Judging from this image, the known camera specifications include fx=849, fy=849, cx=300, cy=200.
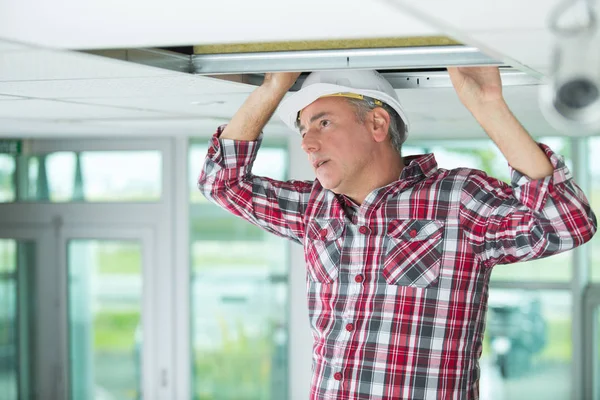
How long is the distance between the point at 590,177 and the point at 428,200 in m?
3.66

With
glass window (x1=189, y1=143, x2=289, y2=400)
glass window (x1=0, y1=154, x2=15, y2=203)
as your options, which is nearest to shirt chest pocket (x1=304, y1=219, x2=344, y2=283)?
glass window (x1=189, y1=143, x2=289, y2=400)

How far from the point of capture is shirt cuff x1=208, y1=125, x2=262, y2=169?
2363mm

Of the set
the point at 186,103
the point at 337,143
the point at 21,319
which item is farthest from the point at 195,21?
the point at 21,319

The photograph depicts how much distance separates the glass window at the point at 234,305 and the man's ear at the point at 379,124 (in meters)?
3.30

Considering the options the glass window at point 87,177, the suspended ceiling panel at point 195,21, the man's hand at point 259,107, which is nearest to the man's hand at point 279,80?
the man's hand at point 259,107

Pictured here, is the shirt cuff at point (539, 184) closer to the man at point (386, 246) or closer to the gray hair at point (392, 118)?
the man at point (386, 246)

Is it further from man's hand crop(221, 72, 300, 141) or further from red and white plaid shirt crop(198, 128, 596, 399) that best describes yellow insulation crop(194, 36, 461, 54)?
red and white plaid shirt crop(198, 128, 596, 399)

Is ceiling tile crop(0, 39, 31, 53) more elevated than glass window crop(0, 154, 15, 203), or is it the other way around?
ceiling tile crop(0, 39, 31, 53)

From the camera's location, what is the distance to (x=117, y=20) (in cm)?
128

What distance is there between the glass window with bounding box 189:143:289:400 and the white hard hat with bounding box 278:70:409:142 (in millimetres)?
3377

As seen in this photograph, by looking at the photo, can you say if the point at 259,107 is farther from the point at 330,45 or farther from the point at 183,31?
the point at 183,31

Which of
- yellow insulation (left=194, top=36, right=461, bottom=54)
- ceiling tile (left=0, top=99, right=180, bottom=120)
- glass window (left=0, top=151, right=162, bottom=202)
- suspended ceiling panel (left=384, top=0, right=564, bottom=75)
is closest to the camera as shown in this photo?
suspended ceiling panel (left=384, top=0, right=564, bottom=75)

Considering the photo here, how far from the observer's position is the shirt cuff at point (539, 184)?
1.82 m

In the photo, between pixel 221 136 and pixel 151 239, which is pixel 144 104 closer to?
pixel 221 136
